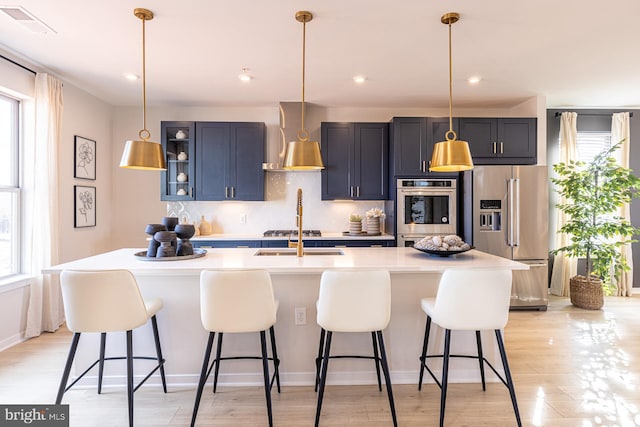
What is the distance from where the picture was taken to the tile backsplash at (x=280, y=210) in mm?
4898

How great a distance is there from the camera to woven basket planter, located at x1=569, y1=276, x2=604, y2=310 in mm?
4262

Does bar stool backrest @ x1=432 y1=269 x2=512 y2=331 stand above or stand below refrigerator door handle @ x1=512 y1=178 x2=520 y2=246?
below

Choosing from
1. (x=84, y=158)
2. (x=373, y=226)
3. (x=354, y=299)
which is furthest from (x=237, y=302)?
(x=84, y=158)

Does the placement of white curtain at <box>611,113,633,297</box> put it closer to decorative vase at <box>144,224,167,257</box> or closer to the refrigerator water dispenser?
the refrigerator water dispenser

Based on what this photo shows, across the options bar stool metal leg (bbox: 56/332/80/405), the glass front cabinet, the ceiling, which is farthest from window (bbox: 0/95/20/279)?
bar stool metal leg (bbox: 56/332/80/405)

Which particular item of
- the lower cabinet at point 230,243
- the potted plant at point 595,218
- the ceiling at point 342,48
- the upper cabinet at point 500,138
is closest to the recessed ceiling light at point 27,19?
the ceiling at point 342,48

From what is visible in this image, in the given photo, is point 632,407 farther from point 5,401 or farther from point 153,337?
point 5,401

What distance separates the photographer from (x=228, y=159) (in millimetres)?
4555

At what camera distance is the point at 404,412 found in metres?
2.18

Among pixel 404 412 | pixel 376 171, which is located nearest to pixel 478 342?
pixel 404 412

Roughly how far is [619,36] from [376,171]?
2.62 metres

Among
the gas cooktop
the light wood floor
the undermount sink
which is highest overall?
the gas cooktop

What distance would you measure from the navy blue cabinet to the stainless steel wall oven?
186cm

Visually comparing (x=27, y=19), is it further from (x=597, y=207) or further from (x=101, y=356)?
(x=597, y=207)
